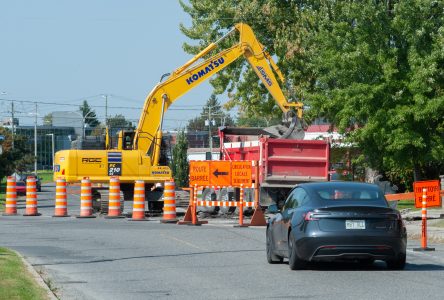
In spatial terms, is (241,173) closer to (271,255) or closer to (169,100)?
(169,100)

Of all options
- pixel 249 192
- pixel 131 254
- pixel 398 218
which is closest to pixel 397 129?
pixel 249 192

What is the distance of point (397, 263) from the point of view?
16.9 m

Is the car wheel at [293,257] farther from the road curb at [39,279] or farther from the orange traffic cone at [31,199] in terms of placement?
the orange traffic cone at [31,199]

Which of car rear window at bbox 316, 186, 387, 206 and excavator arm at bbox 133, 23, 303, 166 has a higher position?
excavator arm at bbox 133, 23, 303, 166

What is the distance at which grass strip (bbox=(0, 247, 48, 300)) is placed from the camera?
512 inches

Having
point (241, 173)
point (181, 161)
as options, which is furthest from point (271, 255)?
point (181, 161)

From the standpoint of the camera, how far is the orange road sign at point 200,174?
1235 inches

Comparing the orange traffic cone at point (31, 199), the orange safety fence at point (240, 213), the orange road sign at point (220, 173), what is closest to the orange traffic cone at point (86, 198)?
the orange traffic cone at point (31, 199)

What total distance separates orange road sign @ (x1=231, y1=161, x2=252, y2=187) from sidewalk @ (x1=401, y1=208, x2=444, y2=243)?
186 inches

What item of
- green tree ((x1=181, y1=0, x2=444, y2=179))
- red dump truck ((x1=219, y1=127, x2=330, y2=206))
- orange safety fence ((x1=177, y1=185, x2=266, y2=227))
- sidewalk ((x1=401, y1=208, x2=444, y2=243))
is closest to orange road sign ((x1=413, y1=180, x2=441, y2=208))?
sidewalk ((x1=401, y1=208, x2=444, y2=243))

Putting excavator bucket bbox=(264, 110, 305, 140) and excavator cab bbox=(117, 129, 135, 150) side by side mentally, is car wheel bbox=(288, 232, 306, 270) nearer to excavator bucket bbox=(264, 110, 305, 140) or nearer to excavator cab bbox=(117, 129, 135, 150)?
excavator bucket bbox=(264, 110, 305, 140)

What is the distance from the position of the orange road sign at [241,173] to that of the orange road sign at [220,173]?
13 cm

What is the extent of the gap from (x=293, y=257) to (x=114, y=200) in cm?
1828

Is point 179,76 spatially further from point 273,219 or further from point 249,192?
point 273,219
